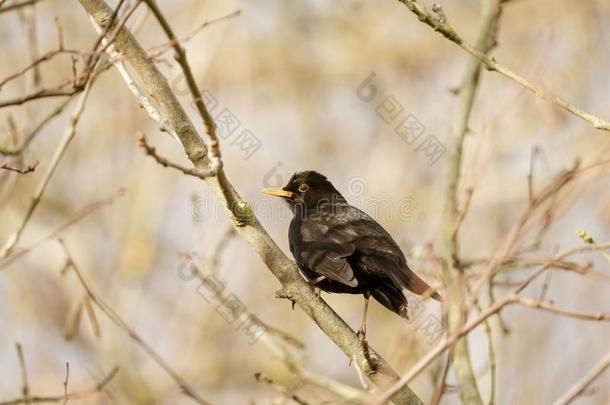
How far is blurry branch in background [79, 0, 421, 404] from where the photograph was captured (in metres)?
4.41

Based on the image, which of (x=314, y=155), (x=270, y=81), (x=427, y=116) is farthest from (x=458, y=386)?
(x=270, y=81)

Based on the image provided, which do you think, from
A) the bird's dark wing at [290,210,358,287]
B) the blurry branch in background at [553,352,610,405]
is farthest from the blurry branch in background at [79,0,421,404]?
the blurry branch in background at [553,352,610,405]

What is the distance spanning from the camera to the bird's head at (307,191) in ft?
23.0

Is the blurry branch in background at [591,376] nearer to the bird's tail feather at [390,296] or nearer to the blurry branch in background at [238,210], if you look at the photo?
the blurry branch in background at [238,210]

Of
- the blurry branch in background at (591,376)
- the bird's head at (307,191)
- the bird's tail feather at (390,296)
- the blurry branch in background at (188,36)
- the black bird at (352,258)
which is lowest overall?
the blurry branch in background at (591,376)

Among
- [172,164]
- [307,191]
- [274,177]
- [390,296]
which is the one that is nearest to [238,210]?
[172,164]

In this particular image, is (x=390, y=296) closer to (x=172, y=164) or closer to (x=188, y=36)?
(x=188, y=36)

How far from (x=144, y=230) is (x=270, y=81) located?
3.57 m

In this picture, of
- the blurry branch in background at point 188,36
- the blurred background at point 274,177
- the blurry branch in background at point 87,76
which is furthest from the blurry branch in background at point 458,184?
the blurred background at point 274,177

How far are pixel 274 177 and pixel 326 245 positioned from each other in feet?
20.7

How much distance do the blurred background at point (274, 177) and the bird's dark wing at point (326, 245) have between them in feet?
12.1

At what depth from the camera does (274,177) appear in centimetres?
1207

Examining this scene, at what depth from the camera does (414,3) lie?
4664 mm

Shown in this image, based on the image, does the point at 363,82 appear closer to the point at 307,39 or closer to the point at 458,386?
the point at 307,39
